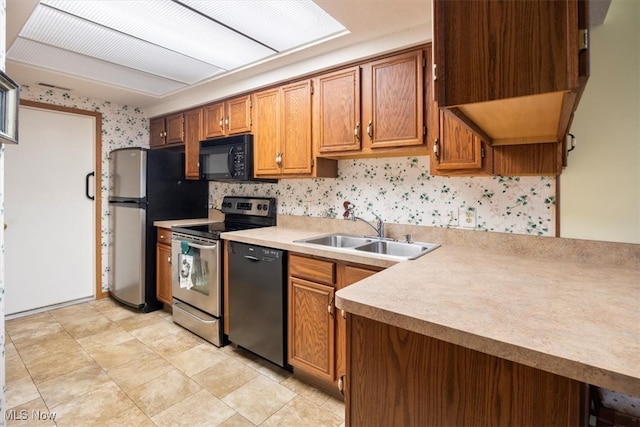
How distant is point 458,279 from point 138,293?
10.3ft

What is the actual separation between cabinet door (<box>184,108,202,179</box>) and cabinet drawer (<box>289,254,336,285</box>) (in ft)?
5.71

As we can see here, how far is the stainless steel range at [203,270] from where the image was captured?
2.53 meters

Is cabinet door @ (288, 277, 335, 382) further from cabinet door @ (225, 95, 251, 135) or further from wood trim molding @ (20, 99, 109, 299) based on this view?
wood trim molding @ (20, 99, 109, 299)

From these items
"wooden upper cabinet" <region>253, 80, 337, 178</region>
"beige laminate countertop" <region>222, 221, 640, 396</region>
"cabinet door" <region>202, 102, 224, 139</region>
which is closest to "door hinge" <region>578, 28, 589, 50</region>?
"beige laminate countertop" <region>222, 221, 640, 396</region>

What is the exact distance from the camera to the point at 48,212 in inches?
128

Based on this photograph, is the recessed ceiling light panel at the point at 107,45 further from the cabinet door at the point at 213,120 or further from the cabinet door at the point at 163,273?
the cabinet door at the point at 163,273

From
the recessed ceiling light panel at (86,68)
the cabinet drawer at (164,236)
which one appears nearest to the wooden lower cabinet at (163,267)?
the cabinet drawer at (164,236)

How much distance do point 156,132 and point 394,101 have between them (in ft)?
9.90

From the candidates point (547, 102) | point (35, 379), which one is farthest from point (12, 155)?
point (547, 102)

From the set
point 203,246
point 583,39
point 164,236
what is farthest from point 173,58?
point 583,39

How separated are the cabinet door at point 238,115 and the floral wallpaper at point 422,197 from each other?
0.60 meters

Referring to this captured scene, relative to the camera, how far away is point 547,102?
2.86 ft

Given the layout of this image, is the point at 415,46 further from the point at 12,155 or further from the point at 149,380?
the point at 12,155

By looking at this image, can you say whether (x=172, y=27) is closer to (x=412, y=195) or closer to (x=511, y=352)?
(x=412, y=195)
